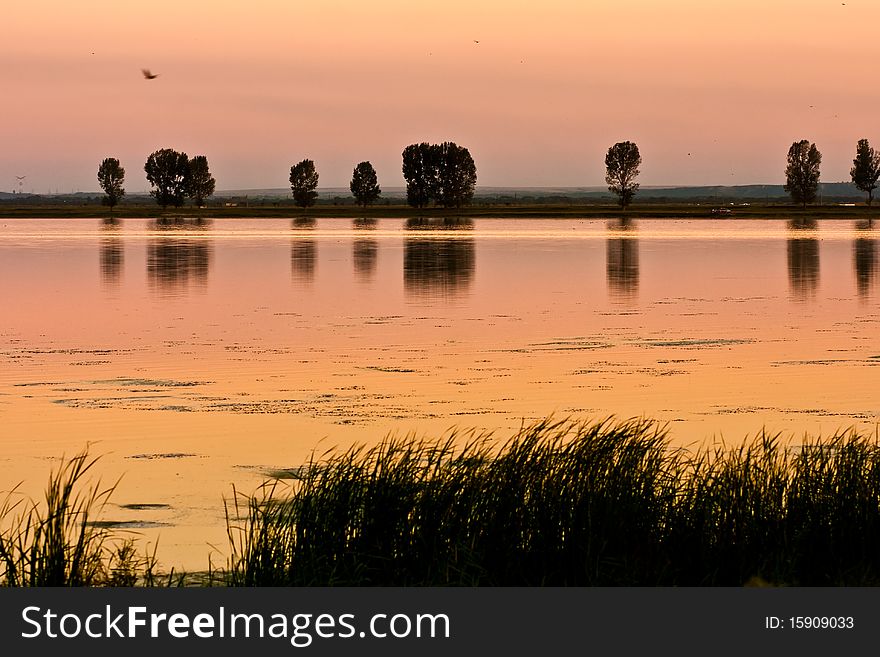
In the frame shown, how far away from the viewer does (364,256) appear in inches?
2308

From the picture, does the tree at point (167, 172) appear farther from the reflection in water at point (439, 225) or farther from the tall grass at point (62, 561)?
the tall grass at point (62, 561)

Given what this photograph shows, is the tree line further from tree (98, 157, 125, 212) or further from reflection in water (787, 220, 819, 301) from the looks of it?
reflection in water (787, 220, 819, 301)

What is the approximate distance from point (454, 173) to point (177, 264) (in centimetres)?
12375

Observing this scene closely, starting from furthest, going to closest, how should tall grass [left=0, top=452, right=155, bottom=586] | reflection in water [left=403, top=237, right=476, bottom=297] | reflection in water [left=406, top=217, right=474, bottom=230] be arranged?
reflection in water [left=406, top=217, right=474, bottom=230] < reflection in water [left=403, top=237, right=476, bottom=297] < tall grass [left=0, top=452, right=155, bottom=586]

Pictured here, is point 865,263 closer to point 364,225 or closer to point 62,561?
point 62,561

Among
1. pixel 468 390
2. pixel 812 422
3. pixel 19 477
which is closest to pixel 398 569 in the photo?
pixel 19 477

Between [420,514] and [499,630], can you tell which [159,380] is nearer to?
[420,514]

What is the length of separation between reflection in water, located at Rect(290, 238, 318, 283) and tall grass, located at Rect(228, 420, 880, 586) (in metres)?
33.1

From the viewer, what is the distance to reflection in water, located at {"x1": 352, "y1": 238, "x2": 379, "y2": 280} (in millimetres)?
46969

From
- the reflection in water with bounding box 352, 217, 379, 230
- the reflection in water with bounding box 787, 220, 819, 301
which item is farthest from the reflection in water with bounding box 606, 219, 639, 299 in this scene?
the reflection in water with bounding box 352, 217, 379, 230

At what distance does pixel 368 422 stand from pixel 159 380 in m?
4.86

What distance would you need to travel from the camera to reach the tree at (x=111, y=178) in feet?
638

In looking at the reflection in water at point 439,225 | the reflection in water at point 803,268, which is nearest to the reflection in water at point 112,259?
the reflection in water at point 803,268

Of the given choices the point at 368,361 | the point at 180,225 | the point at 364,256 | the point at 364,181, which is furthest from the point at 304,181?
the point at 368,361
